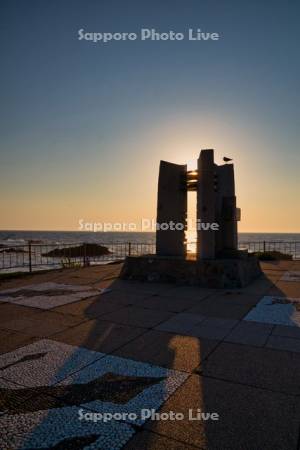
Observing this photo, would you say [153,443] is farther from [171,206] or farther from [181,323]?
[171,206]

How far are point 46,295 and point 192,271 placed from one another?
13.3ft

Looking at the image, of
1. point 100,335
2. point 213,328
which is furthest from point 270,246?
point 100,335

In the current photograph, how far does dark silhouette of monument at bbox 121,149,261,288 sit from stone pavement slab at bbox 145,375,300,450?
613 centimetres

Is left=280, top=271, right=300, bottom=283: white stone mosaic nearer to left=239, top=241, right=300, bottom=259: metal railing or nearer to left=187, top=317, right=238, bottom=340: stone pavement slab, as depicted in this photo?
left=239, top=241, right=300, bottom=259: metal railing

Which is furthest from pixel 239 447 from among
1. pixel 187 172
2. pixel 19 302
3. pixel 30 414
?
pixel 187 172

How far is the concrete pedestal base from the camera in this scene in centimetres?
938

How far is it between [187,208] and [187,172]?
1.28 metres

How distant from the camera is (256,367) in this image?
3871 mm

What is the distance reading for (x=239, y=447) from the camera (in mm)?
2451

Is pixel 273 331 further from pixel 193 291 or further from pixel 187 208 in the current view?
pixel 187 208

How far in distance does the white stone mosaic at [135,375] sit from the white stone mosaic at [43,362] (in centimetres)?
17

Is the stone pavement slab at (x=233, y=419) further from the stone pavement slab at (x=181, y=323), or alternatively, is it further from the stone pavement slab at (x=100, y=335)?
the stone pavement slab at (x=181, y=323)

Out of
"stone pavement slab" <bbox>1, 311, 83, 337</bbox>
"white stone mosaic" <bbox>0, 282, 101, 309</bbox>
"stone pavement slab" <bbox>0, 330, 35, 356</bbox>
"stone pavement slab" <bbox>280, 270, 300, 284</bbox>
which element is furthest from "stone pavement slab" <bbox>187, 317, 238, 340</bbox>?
"stone pavement slab" <bbox>280, 270, 300, 284</bbox>

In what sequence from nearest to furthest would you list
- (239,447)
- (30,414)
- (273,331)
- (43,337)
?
(239,447), (30,414), (43,337), (273,331)
